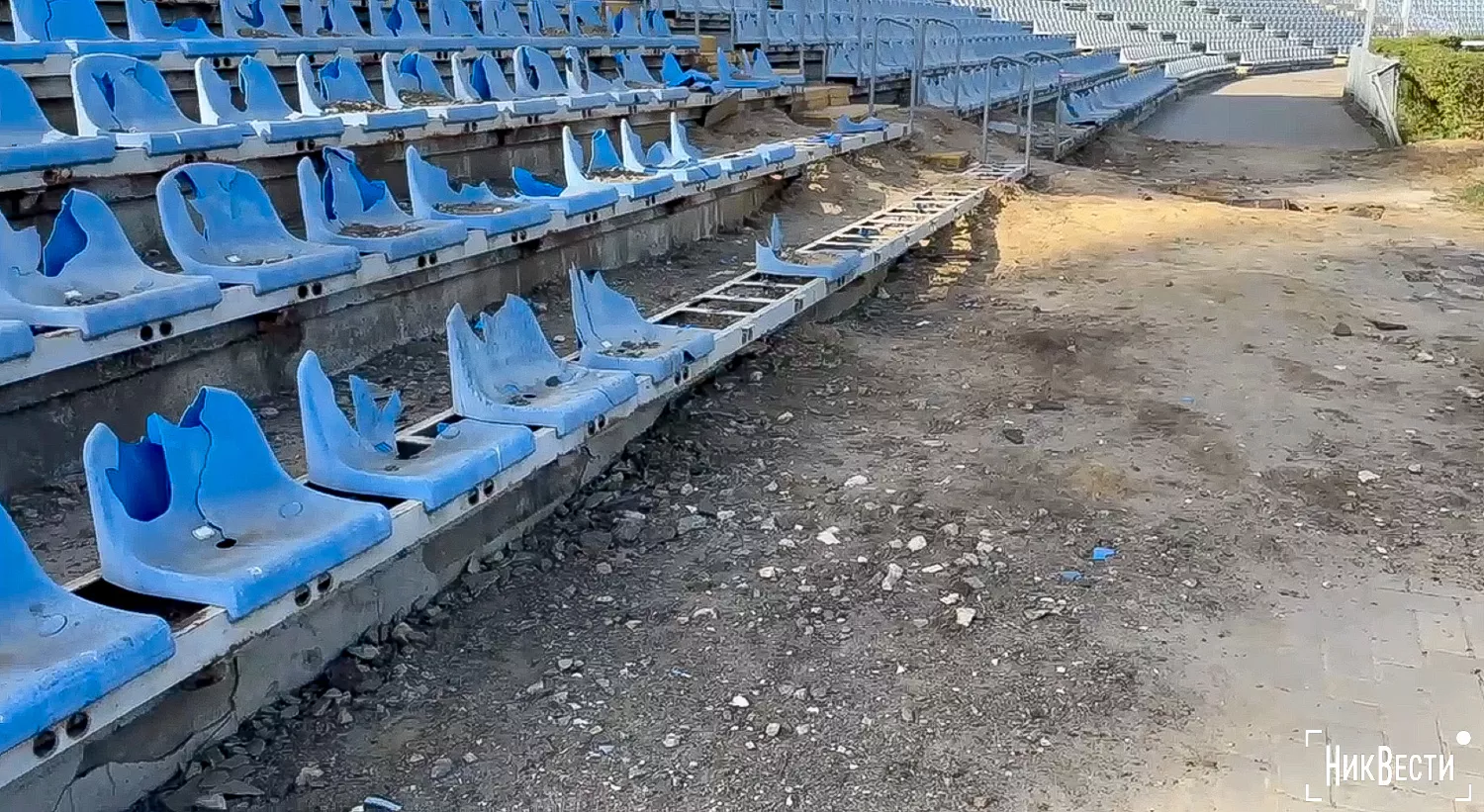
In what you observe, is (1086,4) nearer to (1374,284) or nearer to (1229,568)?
(1374,284)

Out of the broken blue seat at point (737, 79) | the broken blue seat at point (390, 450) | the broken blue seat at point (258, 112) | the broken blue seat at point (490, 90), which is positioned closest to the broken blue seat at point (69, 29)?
the broken blue seat at point (258, 112)

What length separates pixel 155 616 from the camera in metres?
1.78

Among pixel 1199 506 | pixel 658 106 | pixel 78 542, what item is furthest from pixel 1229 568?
pixel 658 106

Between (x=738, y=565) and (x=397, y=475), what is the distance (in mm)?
785

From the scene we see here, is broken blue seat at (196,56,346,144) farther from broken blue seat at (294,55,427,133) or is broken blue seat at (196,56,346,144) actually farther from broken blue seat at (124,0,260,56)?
broken blue seat at (124,0,260,56)

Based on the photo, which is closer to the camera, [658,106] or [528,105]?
[528,105]

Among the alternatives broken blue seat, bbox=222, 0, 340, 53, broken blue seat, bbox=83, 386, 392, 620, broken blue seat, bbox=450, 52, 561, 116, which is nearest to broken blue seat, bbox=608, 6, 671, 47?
broken blue seat, bbox=450, 52, 561, 116

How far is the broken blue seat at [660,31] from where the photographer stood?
8.30 m

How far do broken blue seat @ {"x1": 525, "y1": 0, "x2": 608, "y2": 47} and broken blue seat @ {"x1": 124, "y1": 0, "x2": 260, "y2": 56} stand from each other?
2.41 meters

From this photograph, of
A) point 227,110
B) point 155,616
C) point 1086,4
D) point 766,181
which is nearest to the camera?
point 155,616

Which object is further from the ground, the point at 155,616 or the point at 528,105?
the point at 528,105

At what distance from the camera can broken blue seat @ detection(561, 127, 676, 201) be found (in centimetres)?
470

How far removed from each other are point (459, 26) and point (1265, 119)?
1145 centimetres

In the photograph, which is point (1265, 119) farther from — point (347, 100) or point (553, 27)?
point (347, 100)
